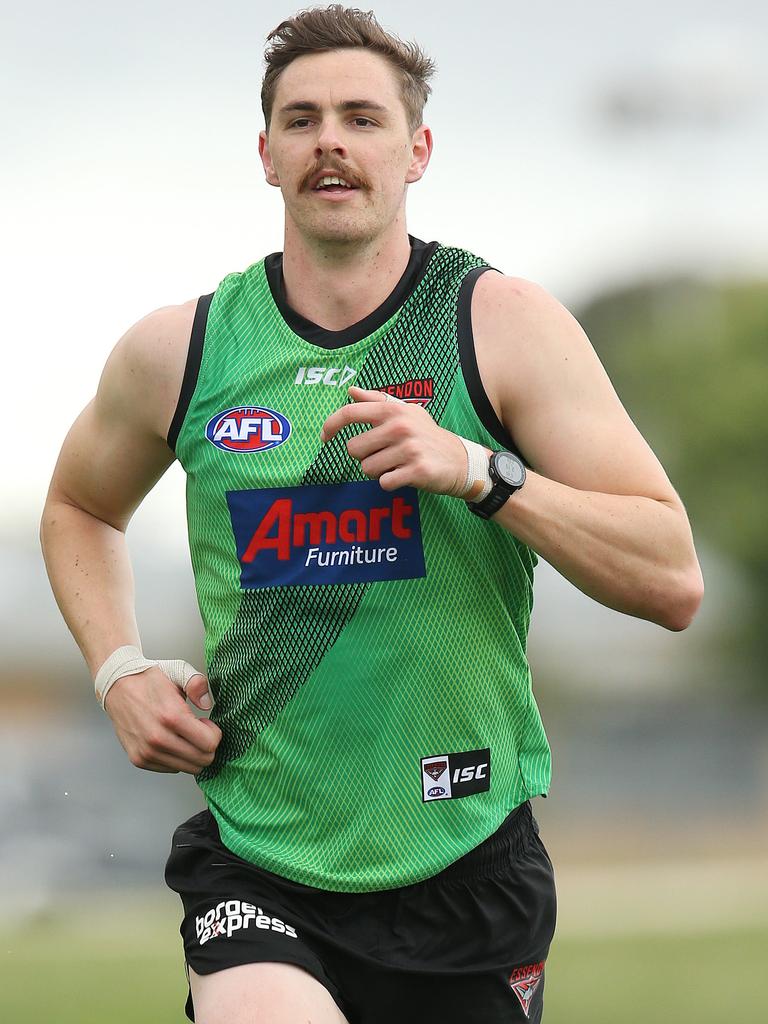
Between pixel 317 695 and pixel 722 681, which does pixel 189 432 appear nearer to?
pixel 317 695

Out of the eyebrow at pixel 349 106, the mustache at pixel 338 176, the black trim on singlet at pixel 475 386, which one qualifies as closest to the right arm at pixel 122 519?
the mustache at pixel 338 176

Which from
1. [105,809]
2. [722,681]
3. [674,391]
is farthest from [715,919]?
[674,391]

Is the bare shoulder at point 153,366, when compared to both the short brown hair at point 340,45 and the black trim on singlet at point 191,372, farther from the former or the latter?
the short brown hair at point 340,45

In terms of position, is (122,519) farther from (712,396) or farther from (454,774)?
(712,396)

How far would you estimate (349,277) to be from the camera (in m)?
3.48

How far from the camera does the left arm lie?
9.55 feet

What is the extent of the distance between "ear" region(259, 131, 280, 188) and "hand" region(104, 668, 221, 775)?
1246 mm

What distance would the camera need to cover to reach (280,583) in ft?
11.0

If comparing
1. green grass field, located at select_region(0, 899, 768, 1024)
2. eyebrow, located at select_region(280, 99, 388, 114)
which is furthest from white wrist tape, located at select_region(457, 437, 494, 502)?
green grass field, located at select_region(0, 899, 768, 1024)

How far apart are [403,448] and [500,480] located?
0.23 m

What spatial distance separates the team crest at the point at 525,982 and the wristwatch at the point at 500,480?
1115 millimetres

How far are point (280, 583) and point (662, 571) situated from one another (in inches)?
34.0

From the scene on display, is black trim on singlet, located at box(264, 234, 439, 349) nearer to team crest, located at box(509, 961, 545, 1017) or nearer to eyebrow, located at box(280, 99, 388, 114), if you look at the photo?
eyebrow, located at box(280, 99, 388, 114)

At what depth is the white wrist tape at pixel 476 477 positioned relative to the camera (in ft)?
9.71
